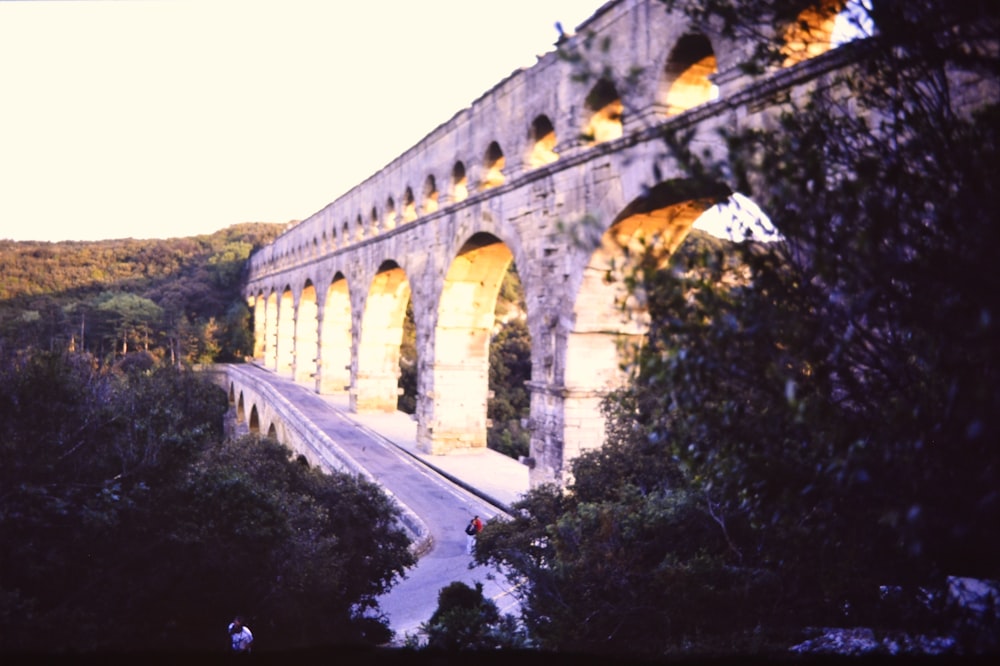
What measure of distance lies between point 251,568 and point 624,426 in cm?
442

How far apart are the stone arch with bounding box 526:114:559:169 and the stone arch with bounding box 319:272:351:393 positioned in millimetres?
17052

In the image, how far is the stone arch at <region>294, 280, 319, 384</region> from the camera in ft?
112

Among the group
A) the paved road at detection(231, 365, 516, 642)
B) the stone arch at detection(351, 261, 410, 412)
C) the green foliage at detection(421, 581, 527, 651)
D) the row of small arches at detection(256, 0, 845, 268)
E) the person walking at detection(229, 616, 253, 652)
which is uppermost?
the row of small arches at detection(256, 0, 845, 268)

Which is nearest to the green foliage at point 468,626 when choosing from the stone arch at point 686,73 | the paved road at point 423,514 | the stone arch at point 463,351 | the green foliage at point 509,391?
the paved road at point 423,514

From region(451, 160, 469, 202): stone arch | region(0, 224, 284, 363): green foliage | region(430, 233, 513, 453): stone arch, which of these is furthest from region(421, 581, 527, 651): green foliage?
region(0, 224, 284, 363): green foliage

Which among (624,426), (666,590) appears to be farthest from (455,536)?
(666,590)

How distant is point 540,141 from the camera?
39.9 ft

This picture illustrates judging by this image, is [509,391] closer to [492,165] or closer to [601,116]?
[492,165]

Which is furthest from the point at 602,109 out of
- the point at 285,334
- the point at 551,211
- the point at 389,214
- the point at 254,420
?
the point at 285,334

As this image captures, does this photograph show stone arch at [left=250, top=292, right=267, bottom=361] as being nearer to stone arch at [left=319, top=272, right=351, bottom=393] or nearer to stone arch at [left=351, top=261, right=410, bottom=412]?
stone arch at [left=319, top=272, right=351, bottom=393]

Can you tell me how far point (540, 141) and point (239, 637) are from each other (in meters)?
8.97

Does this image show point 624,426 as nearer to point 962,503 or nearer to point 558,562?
point 558,562

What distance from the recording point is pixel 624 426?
27.8ft

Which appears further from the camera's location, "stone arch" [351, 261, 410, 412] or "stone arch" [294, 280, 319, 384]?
"stone arch" [294, 280, 319, 384]
